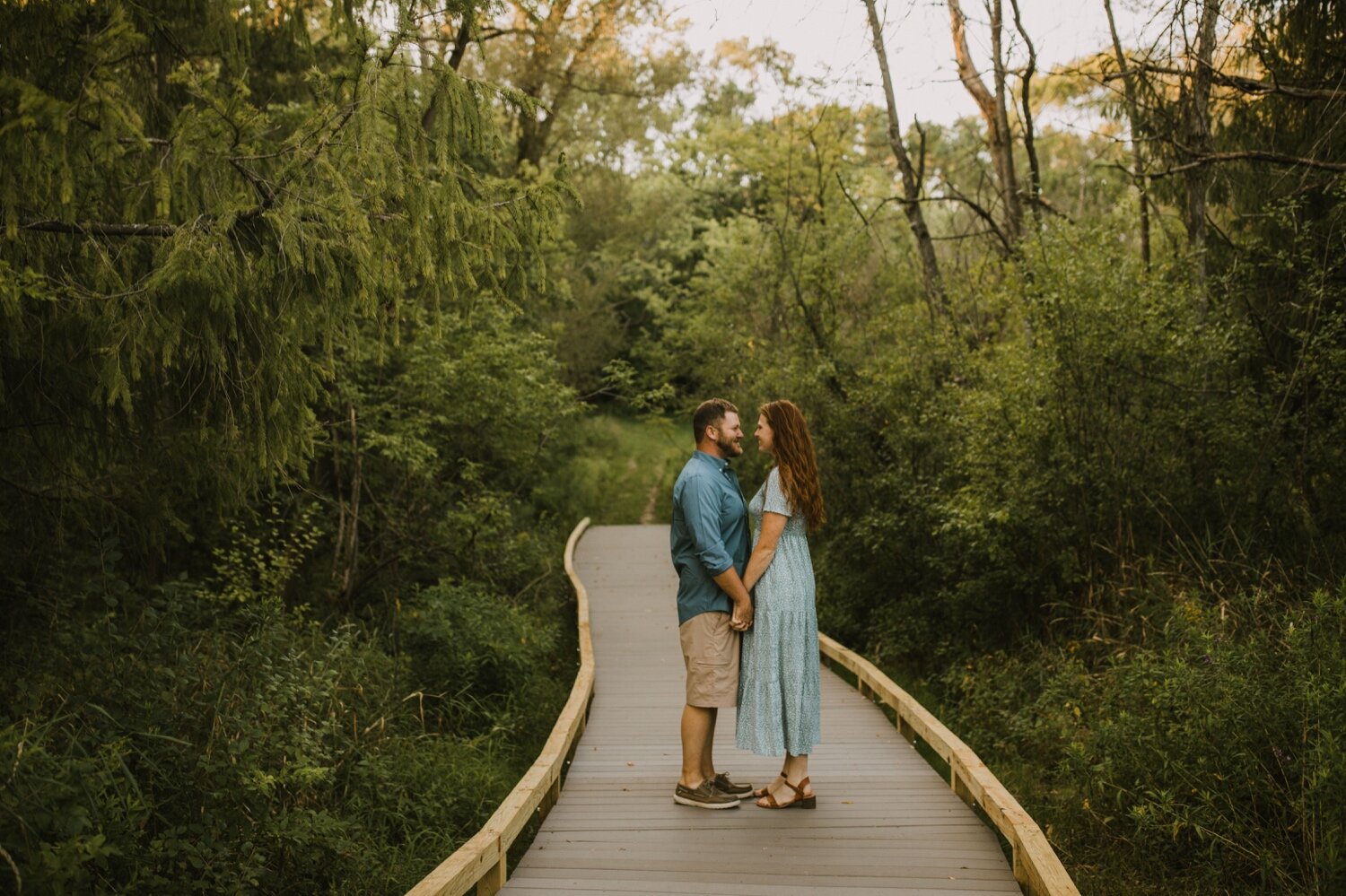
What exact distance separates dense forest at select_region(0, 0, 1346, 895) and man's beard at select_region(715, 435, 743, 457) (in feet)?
5.99

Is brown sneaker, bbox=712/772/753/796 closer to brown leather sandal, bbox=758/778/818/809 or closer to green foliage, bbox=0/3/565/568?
brown leather sandal, bbox=758/778/818/809

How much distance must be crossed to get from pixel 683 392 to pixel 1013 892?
24.6 metres

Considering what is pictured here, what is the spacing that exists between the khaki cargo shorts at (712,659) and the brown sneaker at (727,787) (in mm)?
535

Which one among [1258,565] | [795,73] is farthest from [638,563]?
[1258,565]

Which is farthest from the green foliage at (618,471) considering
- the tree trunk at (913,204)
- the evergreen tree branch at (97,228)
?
the evergreen tree branch at (97,228)

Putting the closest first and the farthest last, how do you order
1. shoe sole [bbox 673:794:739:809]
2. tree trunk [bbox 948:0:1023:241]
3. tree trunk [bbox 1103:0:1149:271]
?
shoe sole [bbox 673:794:739:809]
tree trunk [bbox 1103:0:1149:271]
tree trunk [bbox 948:0:1023:241]

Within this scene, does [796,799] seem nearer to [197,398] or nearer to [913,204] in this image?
[197,398]

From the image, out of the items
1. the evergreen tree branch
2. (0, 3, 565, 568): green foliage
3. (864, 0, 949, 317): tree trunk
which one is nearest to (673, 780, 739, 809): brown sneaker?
(0, 3, 565, 568): green foliage

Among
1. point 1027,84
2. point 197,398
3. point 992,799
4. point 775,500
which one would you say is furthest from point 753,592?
point 1027,84

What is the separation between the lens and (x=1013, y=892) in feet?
15.1

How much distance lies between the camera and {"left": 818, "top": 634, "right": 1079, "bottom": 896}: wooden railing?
173 inches

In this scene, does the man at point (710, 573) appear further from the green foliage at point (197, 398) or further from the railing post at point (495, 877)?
the green foliage at point (197, 398)

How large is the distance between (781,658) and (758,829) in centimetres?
84

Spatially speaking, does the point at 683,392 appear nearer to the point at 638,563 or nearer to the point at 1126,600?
the point at 638,563
